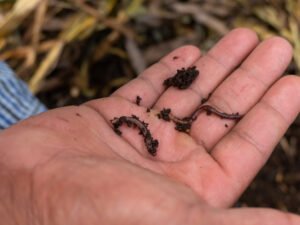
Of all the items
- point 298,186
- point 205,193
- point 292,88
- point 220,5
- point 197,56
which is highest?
point 220,5

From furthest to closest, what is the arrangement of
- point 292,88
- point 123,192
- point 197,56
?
point 197,56 < point 292,88 < point 123,192

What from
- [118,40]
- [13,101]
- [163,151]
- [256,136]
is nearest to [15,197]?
[163,151]

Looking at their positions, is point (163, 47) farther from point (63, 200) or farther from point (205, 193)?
point (63, 200)

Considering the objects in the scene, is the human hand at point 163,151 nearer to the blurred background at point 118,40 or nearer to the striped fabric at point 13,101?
the striped fabric at point 13,101

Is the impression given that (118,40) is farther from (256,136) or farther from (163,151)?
(256,136)

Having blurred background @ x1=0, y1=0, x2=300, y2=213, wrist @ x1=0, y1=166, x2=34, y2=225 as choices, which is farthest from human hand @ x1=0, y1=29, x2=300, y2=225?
blurred background @ x1=0, y1=0, x2=300, y2=213

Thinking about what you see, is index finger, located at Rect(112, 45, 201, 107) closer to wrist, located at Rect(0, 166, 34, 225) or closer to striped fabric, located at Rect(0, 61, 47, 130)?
striped fabric, located at Rect(0, 61, 47, 130)

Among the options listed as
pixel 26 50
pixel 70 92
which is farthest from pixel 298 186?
pixel 26 50
